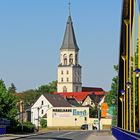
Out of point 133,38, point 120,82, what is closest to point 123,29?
point 133,38

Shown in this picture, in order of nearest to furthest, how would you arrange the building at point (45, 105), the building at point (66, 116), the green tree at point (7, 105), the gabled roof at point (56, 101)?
the green tree at point (7, 105)
the building at point (66, 116)
the gabled roof at point (56, 101)
the building at point (45, 105)

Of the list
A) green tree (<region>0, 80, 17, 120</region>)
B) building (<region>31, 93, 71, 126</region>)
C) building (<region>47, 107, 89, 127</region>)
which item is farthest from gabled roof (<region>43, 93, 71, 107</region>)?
green tree (<region>0, 80, 17, 120</region>)

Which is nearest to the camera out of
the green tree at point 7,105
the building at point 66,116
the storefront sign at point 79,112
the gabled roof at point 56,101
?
the green tree at point 7,105

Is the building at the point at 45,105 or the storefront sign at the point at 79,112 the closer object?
the storefront sign at the point at 79,112

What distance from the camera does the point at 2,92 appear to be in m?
82.1

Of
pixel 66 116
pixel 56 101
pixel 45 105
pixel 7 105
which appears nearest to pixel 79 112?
pixel 66 116

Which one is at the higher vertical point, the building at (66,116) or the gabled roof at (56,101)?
the gabled roof at (56,101)

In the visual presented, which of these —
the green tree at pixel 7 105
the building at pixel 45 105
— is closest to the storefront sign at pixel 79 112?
the building at pixel 45 105

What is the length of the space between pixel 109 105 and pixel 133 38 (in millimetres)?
66667

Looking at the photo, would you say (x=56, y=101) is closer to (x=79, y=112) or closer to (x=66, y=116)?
(x=79, y=112)

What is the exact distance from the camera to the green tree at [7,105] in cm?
7909

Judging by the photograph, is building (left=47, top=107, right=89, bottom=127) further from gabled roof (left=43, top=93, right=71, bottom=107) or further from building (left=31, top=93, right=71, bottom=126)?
gabled roof (left=43, top=93, right=71, bottom=107)

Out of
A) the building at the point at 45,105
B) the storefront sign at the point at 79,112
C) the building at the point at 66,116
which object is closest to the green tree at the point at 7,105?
the building at the point at 66,116

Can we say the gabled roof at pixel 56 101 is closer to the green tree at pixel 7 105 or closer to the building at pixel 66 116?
the building at pixel 66 116
